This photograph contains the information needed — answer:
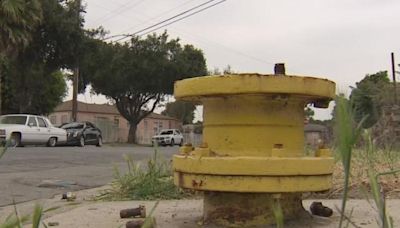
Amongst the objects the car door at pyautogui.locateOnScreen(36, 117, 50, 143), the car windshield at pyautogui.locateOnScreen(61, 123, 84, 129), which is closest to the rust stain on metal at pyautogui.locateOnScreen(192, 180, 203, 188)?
the car door at pyautogui.locateOnScreen(36, 117, 50, 143)

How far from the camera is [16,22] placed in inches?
1035

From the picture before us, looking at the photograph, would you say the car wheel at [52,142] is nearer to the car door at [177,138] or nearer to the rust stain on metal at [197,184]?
the rust stain on metal at [197,184]

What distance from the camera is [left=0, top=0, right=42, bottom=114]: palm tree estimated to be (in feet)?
81.9

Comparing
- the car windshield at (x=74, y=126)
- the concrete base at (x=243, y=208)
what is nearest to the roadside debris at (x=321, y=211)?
the concrete base at (x=243, y=208)

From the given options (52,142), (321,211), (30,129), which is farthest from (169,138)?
(321,211)

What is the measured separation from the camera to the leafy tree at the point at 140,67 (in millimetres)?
44844

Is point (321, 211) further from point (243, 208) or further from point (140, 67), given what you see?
point (140, 67)

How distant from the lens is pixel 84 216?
4543 mm

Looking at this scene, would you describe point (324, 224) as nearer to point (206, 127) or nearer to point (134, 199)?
point (206, 127)

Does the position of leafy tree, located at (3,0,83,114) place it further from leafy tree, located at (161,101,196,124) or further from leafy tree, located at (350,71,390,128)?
leafy tree, located at (161,101,196,124)

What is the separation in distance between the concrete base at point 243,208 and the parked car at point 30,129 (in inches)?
744

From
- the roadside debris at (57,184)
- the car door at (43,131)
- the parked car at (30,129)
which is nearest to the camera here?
the roadside debris at (57,184)

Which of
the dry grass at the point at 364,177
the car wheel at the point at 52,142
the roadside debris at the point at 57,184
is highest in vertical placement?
the car wheel at the point at 52,142

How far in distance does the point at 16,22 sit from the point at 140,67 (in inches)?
745
